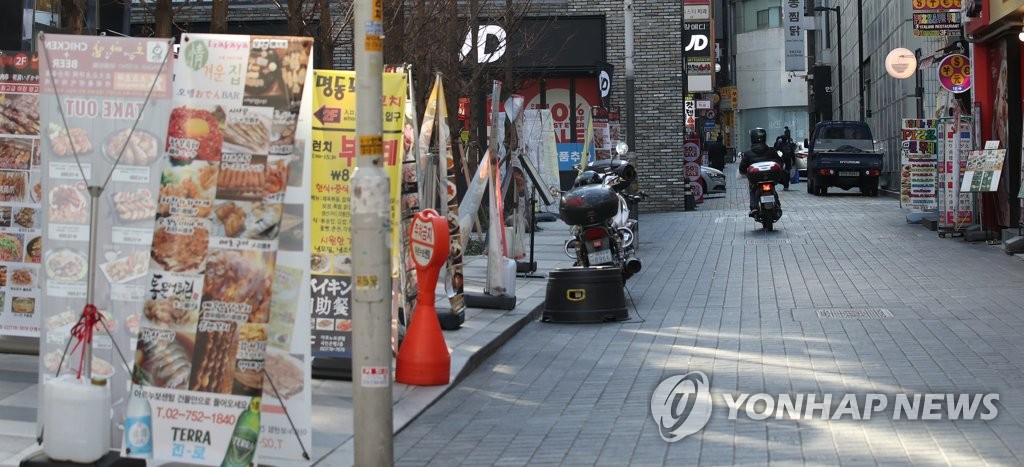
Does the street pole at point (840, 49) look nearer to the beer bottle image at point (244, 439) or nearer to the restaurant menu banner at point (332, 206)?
the restaurant menu banner at point (332, 206)

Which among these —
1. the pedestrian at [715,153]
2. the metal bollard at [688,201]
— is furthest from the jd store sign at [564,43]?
the pedestrian at [715,153]

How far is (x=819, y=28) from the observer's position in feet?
274

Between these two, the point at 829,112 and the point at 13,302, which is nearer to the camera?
the point at 13,302

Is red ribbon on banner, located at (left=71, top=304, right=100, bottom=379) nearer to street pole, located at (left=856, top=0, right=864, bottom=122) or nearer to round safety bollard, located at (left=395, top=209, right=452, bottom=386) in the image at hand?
round safety bollard, located at (left=395, top=209, right=452, bottom=386)

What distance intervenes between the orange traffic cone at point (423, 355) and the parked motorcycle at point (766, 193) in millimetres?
15844

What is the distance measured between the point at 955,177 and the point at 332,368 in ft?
49.6

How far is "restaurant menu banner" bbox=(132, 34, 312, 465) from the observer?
6.62 m

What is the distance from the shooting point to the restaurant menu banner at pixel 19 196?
381 inches

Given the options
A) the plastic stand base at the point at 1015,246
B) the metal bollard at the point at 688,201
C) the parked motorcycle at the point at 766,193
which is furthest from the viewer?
the metal bollard at the point at 688,201

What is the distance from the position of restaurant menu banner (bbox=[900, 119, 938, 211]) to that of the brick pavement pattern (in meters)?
5.14

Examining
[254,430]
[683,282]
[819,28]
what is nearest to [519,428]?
[254,430]

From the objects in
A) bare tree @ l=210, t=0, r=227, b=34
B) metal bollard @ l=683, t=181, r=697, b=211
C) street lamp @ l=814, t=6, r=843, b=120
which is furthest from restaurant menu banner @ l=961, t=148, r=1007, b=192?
street lamp @ l=814, t=6, r=843, b=120

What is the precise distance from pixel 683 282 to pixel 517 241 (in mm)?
2461

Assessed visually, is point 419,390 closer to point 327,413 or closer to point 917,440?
point 327,413
